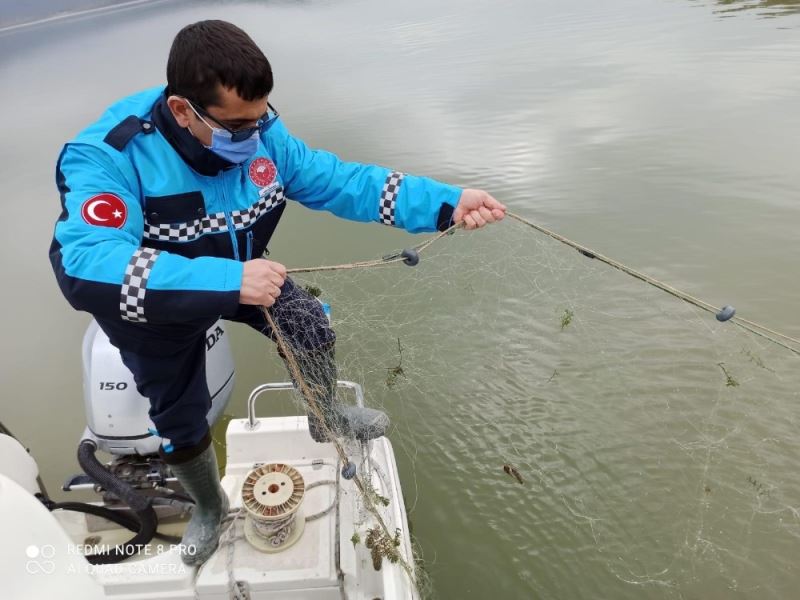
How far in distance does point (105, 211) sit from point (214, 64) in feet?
1.98

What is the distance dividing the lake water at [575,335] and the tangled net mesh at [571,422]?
0.05 feet

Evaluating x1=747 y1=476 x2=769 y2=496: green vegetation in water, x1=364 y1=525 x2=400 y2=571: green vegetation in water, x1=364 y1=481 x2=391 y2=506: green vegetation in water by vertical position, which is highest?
x1=364 y1=481 x2=391 y2=506: green vegetation in water

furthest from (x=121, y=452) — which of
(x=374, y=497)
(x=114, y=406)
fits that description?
(x=374, y=497)

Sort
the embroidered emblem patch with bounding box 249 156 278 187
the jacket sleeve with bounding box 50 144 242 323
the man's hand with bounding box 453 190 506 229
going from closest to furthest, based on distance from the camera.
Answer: the jacket sleeve with bounding box 50 144 242 323
the embroidered emblem patch with bounding box 249 156 278 187
the man's hand with bounding box 453 190 506 229

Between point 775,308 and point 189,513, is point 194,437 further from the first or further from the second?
point 775,308

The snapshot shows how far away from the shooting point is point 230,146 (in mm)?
2025

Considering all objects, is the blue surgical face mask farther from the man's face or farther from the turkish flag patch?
the turkish flag patch

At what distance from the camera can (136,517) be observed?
10.5ft

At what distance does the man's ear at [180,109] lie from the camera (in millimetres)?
1904

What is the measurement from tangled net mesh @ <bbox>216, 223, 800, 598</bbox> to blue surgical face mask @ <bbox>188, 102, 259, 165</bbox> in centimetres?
193

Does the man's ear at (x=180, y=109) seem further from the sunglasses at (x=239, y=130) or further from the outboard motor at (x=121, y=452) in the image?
the outboard motor at (x=121, y=452)

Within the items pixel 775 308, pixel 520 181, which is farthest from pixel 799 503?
pixel 520 181

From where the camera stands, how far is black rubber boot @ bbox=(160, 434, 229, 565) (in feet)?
8.29

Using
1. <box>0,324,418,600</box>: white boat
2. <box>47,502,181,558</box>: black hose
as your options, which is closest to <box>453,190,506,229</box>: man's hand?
<box>0,324,418,600</box>: white boat
